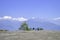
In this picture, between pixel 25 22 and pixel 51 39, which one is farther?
pixel 25 22

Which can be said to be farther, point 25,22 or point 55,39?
point 25,22

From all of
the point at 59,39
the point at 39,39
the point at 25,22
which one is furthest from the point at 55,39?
the point at 25,22

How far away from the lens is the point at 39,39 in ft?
20.7

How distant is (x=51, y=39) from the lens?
6227 mm

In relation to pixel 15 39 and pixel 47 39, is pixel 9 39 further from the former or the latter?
pixel 47 39

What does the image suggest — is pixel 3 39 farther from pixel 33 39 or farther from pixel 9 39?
pixel 33 39

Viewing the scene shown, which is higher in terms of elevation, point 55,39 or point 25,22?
point 25,22

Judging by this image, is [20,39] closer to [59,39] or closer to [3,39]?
[3,39]

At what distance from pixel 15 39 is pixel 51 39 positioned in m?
1.57

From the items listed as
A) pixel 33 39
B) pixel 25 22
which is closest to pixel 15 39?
pixel 33 39

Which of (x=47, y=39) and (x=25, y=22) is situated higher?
(x=25, y=22)

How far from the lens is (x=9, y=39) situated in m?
6.14

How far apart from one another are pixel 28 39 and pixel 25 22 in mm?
46727

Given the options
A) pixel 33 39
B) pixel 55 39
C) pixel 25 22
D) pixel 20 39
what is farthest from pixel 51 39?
pixel 25 22
